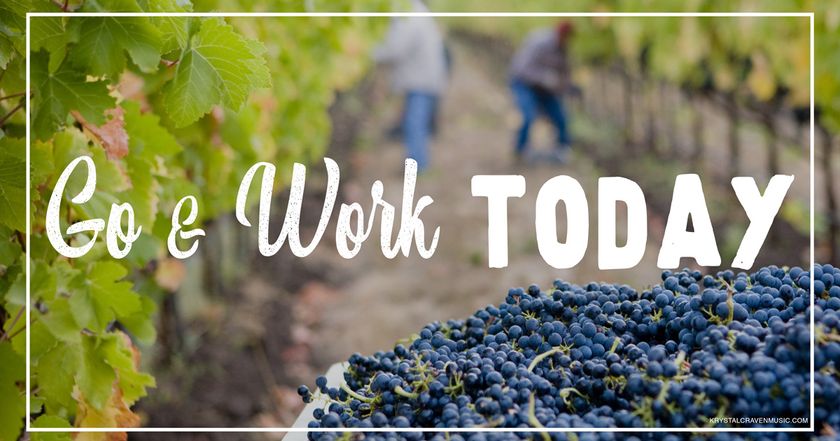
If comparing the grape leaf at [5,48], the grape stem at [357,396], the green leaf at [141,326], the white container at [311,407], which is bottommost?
the white container at [311,407]

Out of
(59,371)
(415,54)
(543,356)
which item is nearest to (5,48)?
(59,371)

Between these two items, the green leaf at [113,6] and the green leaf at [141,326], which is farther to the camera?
the green leaf at [141,326]

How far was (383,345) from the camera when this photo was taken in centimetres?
593

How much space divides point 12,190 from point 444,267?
233 inches

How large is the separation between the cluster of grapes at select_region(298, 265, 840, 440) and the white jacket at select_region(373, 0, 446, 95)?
8.92 metres

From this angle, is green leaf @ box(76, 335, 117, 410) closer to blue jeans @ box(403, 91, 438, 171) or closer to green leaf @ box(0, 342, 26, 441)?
green leaf @ box(0, 342, 26, 441)

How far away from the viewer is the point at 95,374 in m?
1.88

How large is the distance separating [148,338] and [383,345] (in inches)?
151

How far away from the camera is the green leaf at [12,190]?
1755mm

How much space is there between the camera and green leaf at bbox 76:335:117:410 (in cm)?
185

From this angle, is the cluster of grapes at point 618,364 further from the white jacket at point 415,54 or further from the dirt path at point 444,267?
the white jacket at point 415,54

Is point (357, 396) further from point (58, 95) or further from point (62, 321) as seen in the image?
point (58, 95)

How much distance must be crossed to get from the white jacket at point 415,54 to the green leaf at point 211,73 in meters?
8.83

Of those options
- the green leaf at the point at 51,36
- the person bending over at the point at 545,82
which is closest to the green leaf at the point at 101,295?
the green leaf at the point at 51,36
